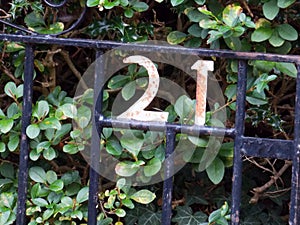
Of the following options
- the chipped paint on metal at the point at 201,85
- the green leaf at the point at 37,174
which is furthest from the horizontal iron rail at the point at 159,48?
the green leaf at the point at 37,174

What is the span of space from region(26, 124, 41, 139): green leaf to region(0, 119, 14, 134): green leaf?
0.22ft

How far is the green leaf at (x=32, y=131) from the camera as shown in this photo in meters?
1.51

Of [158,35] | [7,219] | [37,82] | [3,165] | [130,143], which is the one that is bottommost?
[7,219]

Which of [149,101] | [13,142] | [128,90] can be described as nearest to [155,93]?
[149,101]

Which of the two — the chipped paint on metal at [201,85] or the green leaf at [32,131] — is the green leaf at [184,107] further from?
the green leaf at [32,131]

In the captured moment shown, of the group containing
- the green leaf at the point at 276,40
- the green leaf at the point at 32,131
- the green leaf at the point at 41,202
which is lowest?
the green leaf at the point at 41,202

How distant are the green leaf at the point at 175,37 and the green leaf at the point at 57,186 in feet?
1.64

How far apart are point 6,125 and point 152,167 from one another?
413 mm

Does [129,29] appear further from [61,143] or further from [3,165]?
[3,165]

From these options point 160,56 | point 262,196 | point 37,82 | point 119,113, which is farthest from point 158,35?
point 262,196

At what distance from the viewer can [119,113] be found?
164cm

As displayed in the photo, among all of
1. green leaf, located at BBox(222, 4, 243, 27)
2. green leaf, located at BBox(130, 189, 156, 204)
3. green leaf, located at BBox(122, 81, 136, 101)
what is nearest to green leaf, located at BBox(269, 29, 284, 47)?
green leaf, located at BBox(222, 4, 243, 27)

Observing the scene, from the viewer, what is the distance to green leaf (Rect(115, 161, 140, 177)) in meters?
1.54

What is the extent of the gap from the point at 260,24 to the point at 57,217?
0.77 metres
